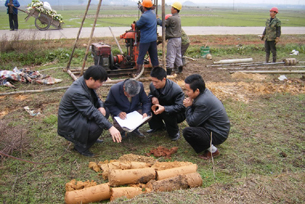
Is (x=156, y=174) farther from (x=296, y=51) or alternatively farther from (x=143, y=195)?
(x=296, y=51)

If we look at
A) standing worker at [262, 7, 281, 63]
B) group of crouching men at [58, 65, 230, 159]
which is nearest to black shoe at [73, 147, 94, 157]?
group of crouching men at [58, 65, 230, 159]

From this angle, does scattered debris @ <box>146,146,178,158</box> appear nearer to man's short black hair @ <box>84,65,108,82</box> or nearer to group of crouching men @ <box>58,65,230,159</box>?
group of crouching men @ <box>58,65,230,159</box>

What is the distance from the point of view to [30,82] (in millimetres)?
7309

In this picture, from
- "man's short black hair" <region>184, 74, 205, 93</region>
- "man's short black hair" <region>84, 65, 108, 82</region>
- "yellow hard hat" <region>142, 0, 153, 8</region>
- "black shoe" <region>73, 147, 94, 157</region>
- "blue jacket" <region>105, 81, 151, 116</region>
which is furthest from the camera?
"yellow hard hat" <region>142, 0, 153, 8</region>

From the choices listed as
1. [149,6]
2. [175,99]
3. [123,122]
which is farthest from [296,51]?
[123,122]

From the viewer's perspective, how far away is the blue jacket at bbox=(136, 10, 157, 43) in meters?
6.98

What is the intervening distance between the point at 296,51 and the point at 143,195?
12611 mm

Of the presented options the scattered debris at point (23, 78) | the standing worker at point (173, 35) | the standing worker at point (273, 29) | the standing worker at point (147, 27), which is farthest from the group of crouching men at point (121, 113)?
the standing worker at point (273, 29)

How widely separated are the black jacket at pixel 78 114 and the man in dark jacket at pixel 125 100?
1.80 feet

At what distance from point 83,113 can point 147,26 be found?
4.08 metres

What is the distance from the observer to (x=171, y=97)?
4469 mm

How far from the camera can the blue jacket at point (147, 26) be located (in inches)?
275

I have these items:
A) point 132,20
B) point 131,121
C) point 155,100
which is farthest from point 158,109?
point 132,20

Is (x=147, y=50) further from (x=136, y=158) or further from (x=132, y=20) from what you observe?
(x=132, y=20)
